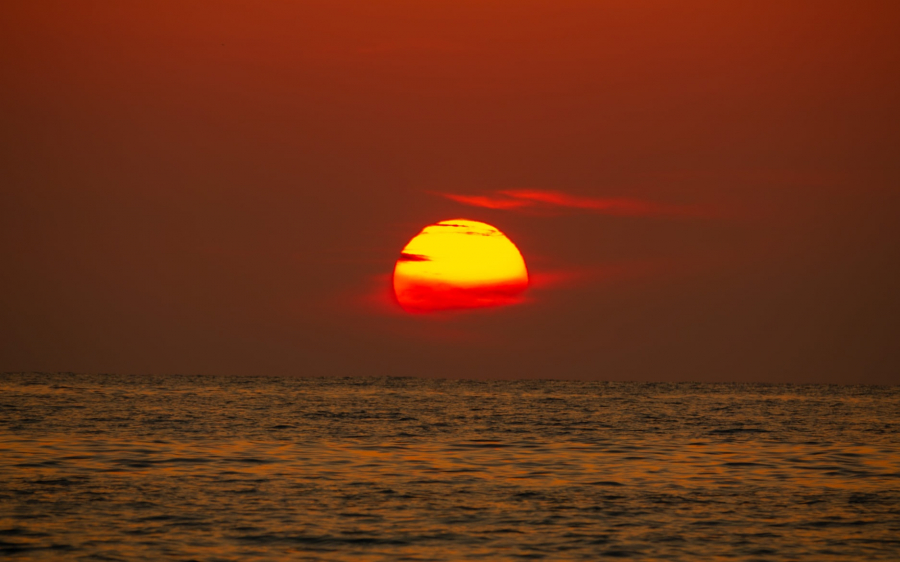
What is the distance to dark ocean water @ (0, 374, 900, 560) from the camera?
20.8m

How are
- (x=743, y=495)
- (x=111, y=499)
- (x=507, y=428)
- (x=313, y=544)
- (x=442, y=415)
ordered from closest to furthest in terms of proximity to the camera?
(x=313, y=544) < (x=111, y=499) < (x=743, y=495) < (x=507, y=428) < (x=442, y=415)

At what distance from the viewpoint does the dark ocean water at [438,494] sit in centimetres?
2084

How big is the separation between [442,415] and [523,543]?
5153cm

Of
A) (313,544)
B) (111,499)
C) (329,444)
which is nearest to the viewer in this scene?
(313,544)

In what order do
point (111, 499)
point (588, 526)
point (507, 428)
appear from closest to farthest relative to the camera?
point (588, 526), point (111, 499), point (507, 428)

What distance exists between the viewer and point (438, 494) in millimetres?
28469

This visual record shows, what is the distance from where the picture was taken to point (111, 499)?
2644 centimetres

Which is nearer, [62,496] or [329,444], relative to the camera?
[62,496]

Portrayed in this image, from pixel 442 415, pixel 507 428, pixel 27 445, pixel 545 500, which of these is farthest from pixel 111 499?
pixel 442 415

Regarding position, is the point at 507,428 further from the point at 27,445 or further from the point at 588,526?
the point at 588,526

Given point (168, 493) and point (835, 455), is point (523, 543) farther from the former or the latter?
point (835, 455)

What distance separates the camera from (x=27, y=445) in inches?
1609

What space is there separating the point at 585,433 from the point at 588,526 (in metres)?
31.3

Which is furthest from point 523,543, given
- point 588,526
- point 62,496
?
point 62,496
